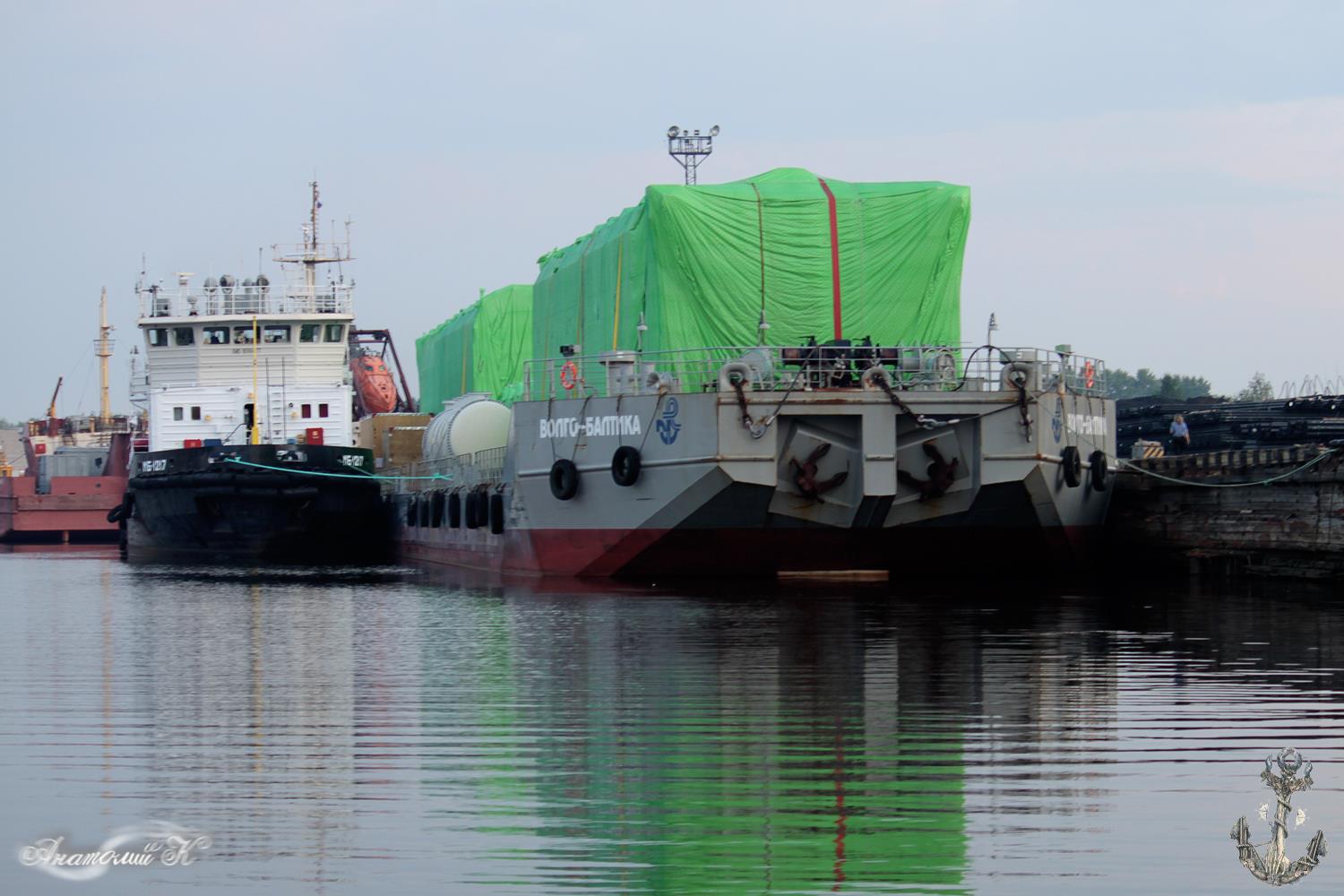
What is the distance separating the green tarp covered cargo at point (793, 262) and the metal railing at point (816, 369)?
2.07 feet

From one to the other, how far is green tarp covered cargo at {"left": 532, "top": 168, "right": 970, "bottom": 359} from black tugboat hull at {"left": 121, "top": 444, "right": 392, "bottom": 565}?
11.9m

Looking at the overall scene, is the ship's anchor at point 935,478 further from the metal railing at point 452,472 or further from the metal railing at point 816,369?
the metal railing at point 452,472

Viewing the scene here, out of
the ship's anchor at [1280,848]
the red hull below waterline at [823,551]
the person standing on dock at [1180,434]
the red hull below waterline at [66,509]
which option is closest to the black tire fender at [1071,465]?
the red hull below waterline at [823,551]

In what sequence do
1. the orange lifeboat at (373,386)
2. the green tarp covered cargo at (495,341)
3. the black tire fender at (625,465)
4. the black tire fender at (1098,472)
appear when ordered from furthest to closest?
the orange lifeboat at (373,386) < the green tarp covered cargo at (495,341) < the black tire fender at (1098,472) < the black tire fender at (625,465)

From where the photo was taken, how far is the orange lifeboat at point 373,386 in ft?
194

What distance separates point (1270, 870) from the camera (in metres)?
7.04

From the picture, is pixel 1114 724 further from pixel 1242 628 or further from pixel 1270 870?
pixel 1242 628

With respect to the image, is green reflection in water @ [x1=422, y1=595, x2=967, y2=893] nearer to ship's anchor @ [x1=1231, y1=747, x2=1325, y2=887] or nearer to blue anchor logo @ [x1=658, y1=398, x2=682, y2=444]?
ship's anchor @ [x1=1231, y1=747, x2=1325, y2=887]

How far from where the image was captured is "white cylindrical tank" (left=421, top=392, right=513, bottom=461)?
34.5 meters

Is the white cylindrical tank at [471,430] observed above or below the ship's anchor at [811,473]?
above

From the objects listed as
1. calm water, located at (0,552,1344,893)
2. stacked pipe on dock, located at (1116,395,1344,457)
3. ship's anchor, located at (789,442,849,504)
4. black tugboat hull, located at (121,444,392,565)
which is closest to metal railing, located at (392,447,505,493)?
black tugboat hull, located at (121,444,392,565)

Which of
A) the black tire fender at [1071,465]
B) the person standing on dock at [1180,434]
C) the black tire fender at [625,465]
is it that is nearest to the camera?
the black tire fender at [625,465]

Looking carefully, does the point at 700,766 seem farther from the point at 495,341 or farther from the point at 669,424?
the point at 495,341

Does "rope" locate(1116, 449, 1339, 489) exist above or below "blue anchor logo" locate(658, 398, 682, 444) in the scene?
below
